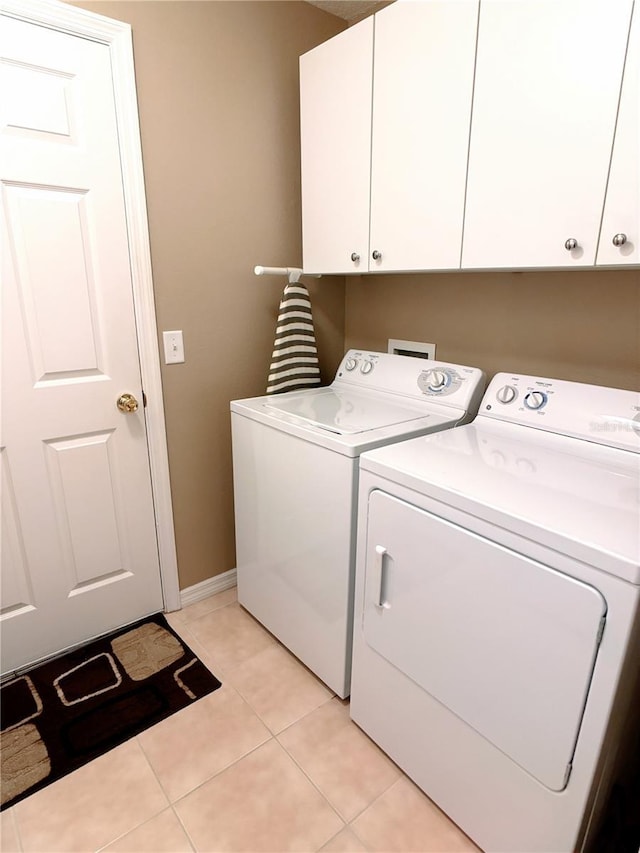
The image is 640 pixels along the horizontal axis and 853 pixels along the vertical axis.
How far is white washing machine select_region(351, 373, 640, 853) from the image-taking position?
902 mm

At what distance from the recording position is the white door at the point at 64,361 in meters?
1.46

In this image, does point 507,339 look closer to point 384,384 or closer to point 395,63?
point 384,384

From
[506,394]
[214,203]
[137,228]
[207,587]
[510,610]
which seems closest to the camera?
[510,610]

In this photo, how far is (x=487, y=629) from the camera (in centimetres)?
Answer: 105

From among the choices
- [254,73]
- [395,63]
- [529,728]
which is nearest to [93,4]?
[254,73]

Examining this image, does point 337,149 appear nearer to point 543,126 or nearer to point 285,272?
point 285,272

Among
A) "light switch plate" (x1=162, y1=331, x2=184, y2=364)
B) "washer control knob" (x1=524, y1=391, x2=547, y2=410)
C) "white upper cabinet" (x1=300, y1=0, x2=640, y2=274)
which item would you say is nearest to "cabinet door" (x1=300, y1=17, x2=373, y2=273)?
"white upper cabinet" (x1=300, y1=0, x2=640, y2=274)

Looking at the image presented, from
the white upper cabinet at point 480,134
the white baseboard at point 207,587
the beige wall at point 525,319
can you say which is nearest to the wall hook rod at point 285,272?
the white upper cabinet at point 480,134

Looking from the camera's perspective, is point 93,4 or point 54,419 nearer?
point 93,4

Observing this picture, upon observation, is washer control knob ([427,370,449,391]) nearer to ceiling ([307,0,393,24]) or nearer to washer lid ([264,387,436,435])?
washer lid ([264,387,436,435])

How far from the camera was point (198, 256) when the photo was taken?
72.7 inches

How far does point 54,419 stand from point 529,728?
5.40 ft

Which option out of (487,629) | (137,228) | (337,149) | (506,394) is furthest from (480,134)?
(487,629)

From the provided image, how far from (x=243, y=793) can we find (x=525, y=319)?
67.2 inches
